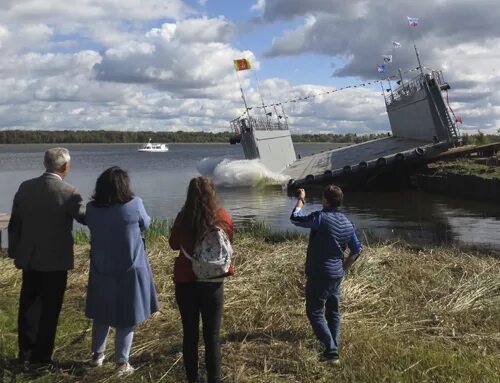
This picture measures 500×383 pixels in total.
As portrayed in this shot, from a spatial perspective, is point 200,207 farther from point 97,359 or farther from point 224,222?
point 97,359

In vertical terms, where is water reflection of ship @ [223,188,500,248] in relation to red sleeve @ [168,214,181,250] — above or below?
below

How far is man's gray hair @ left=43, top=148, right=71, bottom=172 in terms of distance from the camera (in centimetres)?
476

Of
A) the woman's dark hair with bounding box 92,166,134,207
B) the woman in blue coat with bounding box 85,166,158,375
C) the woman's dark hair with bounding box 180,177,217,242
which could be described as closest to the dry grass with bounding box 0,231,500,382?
the woman in blue coat with bounding box 85,166,158,375

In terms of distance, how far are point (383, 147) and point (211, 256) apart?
120ft

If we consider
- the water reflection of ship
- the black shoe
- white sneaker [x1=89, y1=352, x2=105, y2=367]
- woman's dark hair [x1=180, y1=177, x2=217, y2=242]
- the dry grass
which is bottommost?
the water reflection of ship

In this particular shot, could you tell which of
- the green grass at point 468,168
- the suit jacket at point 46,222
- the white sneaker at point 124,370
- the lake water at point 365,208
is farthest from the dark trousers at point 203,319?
the green grass at point 468,168

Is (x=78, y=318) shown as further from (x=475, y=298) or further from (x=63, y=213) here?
(x=475, y=298)

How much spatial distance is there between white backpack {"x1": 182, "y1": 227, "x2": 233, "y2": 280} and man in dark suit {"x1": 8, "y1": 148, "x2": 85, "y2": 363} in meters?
1.11

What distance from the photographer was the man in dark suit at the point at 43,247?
4707 mm

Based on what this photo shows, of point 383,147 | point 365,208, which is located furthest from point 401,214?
point 383,147

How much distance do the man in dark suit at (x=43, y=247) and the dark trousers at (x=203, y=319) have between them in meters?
1.13

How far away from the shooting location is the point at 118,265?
174 inches

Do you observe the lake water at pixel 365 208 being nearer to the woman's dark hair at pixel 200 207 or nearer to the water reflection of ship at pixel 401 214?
the water reflection of ship at pixel 401 214

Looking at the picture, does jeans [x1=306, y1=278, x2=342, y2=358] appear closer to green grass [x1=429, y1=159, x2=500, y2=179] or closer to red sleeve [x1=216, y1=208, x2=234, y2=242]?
red sleeve [x1=216, y1=208, x2=234, y2=242]
